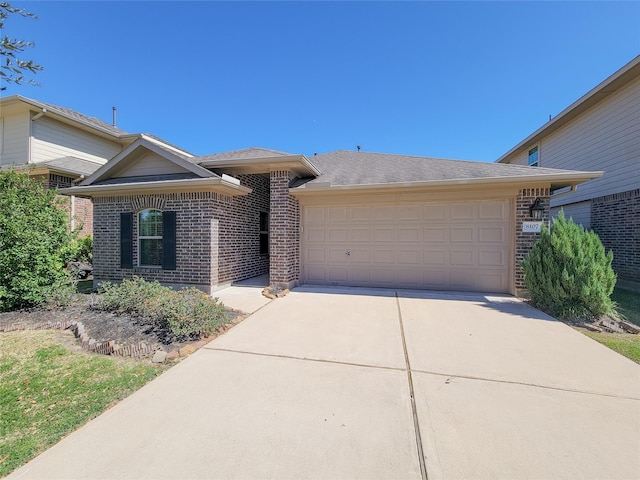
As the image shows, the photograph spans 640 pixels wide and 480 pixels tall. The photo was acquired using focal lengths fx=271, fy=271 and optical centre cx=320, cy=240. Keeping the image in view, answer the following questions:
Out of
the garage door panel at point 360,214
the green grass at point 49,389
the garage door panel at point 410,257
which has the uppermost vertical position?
the garage door panel at point 360,214

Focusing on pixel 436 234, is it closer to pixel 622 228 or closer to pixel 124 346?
pixel 622 228

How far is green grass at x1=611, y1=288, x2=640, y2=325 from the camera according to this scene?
5.23m

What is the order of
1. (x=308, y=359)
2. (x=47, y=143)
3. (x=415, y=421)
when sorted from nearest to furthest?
(x=415, y=421), (x=308, y=359), (x=47, y=143)

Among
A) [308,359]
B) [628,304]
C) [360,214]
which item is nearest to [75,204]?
[360,214]

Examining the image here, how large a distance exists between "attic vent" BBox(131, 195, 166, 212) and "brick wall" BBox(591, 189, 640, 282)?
42.2 feet

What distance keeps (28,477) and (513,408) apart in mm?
3678

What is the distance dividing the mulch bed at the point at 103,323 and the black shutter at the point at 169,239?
172cm

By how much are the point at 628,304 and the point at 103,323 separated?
1079cm

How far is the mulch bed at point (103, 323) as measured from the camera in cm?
386

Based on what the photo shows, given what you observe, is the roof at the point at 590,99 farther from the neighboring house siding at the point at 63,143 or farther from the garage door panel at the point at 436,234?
the neighboring house siding at the point at 63,143

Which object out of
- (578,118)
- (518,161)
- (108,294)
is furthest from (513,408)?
(518,161)

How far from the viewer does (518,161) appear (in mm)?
14852

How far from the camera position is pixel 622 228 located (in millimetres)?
7918

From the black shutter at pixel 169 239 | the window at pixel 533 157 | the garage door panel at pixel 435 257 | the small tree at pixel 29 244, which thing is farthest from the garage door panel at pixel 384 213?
the window at pixel 533 157
